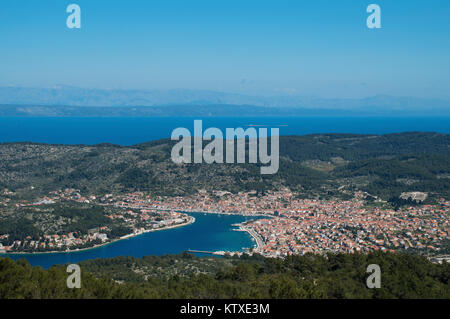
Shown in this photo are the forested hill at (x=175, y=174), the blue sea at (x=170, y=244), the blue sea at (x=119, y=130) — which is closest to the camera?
the blue sea at (x=170, y=244)

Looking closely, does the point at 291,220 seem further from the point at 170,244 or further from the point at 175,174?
the point at 175,174

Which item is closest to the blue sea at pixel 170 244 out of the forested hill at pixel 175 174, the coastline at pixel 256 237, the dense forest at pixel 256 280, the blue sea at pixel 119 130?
the coastline at pixel 256 237

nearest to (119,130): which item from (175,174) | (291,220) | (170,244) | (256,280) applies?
(175,174)

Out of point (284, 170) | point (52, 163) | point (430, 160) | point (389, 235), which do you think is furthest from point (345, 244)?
point (52, 163)

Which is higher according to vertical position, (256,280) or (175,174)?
(256,280)

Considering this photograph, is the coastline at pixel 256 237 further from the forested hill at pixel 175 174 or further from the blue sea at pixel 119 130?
the blue sea at pixel 119 130
